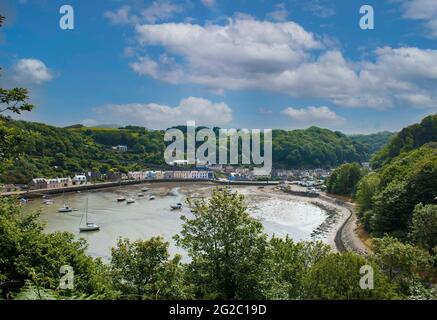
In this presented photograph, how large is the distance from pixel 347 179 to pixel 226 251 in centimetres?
7727

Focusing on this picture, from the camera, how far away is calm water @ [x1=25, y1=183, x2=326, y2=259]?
4956 cm

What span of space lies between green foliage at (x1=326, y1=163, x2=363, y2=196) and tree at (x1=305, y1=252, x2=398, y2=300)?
6980 cm

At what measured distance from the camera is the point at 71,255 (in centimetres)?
1421

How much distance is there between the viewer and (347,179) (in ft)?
286

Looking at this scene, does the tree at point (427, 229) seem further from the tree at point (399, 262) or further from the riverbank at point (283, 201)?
the riverbank at point (283, 201)

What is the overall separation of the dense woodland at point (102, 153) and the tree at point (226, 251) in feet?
213

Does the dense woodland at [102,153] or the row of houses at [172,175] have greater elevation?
the dense woodland at [102,153]

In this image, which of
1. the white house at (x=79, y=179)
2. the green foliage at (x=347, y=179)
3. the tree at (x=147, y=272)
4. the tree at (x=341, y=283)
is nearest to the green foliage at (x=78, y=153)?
the white house at (x=79, y=179)

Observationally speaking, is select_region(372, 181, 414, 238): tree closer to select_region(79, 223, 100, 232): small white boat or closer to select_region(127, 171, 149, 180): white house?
select_region(79, 223, 100, 232): small white boat

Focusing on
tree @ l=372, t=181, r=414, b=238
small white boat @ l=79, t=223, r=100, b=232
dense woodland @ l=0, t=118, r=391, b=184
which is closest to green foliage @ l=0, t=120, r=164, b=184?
dense woodland @ l=0, t=118, r=391, b=184

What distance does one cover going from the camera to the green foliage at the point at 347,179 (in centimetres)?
8538
